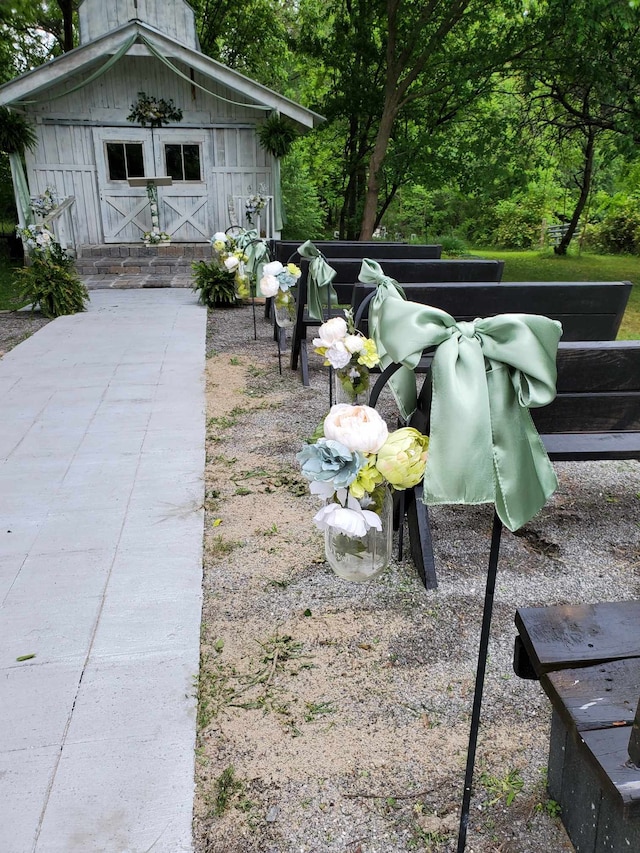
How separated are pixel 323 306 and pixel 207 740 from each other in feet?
14.1

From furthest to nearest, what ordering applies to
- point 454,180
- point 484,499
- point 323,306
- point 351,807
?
point 454,180 → point 323,306 → point 351,807 → point 484,499

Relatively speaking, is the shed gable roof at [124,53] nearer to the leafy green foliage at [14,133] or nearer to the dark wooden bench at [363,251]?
the leafy green foliage at [14,133]

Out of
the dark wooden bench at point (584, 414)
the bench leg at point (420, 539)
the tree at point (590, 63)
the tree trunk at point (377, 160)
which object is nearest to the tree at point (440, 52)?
the tree trunk at point (377, 160)

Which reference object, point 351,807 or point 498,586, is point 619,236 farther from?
point 351,807

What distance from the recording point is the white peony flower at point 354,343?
9.86 ft

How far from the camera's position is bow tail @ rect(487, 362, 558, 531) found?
4.85ft

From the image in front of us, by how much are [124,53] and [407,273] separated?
9182mm

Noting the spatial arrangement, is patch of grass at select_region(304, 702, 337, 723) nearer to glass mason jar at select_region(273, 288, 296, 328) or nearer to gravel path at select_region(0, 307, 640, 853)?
gravel path at select_region(0, 307, 640, 853)

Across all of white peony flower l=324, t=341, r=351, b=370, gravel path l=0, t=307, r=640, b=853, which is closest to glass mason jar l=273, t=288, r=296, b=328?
gravel path l=0, t=307, r=640, b=853

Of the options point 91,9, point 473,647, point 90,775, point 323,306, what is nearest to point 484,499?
point 473,647

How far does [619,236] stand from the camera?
20906 mm

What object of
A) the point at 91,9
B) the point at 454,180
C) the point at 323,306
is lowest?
the point at 323,306

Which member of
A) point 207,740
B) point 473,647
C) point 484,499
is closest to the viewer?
point 484,499

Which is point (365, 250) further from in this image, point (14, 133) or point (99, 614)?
point (14, 133)
